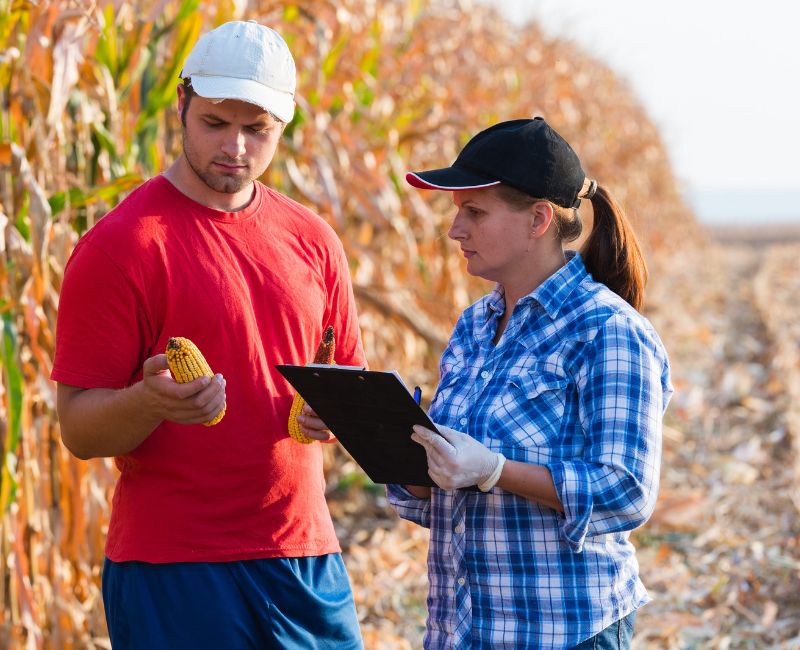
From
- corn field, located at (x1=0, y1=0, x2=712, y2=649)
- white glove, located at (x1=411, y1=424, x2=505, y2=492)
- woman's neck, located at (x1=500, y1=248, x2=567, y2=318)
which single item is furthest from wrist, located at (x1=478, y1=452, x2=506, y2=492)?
A: corn field, located at (x1=0, y1=0, x2=712, y2=649)

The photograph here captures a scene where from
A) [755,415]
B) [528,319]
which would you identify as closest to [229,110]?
[528,319]

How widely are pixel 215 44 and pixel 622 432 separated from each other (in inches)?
39.0

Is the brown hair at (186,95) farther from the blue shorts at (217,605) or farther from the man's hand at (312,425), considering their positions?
the blue shorts at (217,605)

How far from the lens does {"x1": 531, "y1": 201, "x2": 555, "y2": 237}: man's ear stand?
2.07 m

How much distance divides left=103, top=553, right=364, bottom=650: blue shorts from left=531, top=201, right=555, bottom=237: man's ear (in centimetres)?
76

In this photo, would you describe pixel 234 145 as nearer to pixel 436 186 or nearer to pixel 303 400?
pixel 436 186

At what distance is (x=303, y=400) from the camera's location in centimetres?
212

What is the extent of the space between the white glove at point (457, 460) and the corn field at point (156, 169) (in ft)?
4.05

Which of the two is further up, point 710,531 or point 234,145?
point 234,145

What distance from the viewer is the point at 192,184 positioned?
2121 millimetres

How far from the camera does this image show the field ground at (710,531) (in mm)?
4160

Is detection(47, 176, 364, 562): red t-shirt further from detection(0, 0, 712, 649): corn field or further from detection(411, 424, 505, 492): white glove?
detection(0, 0, 712, 649): corn field

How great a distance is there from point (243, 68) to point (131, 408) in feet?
2.06

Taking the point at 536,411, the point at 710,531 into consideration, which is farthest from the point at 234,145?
the point at 710,531
